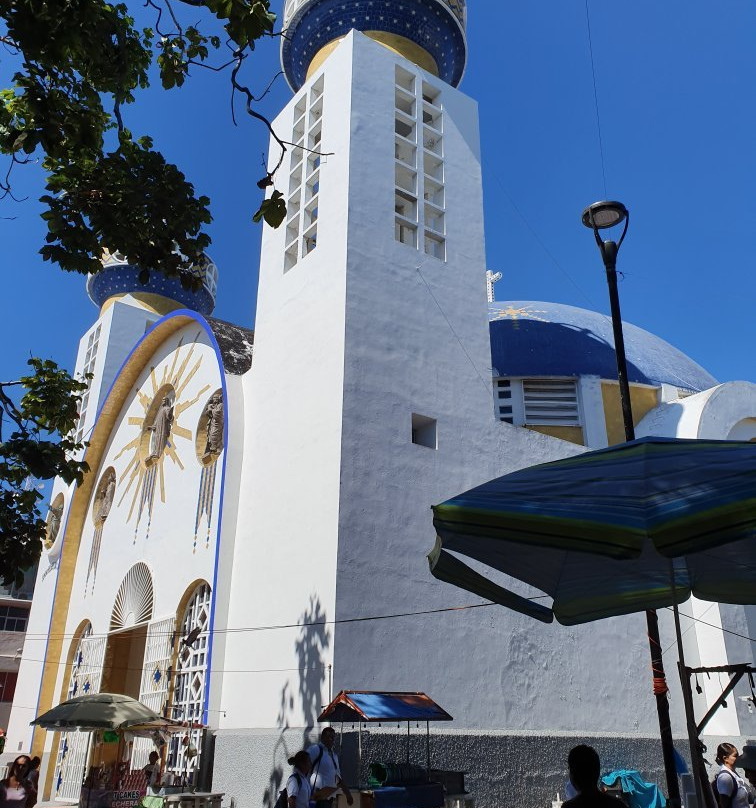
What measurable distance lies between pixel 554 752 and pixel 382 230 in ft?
24.5

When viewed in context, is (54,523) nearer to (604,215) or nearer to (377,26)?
(377,26)

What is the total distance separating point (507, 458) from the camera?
11.8 meters

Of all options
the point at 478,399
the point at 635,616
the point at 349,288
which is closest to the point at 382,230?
the point at 349,288

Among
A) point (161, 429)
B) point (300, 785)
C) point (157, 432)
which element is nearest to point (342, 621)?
point (300, 785)

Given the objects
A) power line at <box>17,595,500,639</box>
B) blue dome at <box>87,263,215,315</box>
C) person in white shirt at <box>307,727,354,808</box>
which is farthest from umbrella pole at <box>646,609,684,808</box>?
blue dome at <box>87,263,215,315</box>

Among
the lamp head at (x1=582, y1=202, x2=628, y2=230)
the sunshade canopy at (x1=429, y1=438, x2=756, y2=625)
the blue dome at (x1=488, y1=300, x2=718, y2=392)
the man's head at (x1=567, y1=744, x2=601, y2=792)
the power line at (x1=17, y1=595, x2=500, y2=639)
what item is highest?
the blue dome at (x1=488, y1=300, x2=718, y2=392)

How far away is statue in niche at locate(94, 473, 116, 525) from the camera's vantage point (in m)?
16.8

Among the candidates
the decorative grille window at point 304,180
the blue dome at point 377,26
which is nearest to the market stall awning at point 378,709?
the decorative grille window at point 304,180

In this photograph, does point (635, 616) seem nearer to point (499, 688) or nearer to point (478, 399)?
point (499, 688)

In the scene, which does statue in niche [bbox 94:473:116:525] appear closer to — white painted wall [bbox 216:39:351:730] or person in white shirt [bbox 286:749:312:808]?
white painted wall [bbox 216:39:351:730]

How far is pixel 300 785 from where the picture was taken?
21.8ft

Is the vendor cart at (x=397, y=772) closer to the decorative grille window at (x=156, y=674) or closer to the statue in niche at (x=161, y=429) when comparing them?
the decorative grille window at (x=156, y=674)

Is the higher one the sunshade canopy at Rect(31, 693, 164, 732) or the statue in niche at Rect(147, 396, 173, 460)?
the statue in niche at Rect(147, 396, 173, 460)

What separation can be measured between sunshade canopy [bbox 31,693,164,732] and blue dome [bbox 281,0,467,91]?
11.4 metres
